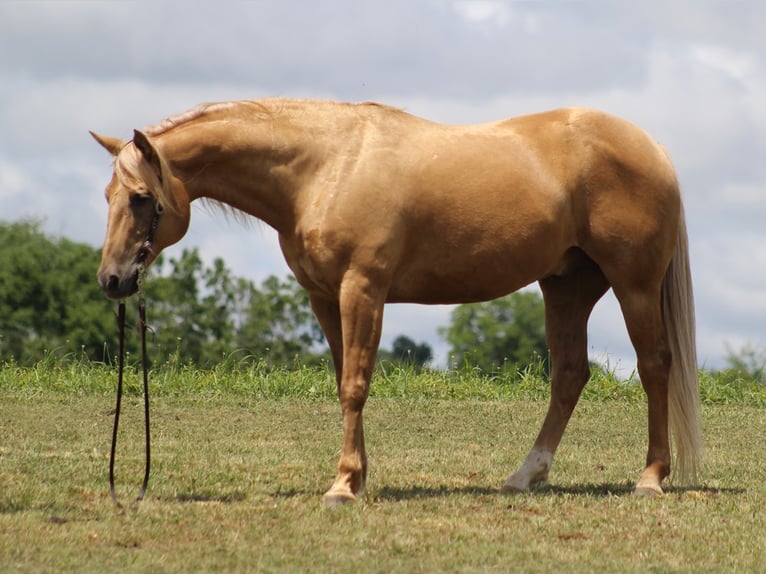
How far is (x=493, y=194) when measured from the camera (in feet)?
23.1

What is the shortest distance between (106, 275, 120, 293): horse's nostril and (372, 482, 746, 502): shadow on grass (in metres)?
1.92

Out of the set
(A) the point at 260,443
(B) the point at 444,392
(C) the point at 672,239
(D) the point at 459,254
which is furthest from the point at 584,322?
(B) the point at 444,392

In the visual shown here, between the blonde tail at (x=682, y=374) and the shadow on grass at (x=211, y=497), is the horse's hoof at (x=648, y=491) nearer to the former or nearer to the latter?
the blonde tail at (x=682, y=374)

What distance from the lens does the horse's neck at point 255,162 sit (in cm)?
674

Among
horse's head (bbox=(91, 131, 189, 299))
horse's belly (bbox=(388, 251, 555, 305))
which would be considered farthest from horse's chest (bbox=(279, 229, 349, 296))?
horse's head (bbox=(91, 131, 189, 299))

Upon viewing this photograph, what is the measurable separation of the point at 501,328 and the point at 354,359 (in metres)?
73.9

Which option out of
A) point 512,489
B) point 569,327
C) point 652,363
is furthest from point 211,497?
point 652,363

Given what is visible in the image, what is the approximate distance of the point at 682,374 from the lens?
7.68 meters

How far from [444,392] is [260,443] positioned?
4.11 m

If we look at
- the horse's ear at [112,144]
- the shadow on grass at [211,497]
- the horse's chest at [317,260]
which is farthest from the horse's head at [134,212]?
the shadow on grass at [211,497]

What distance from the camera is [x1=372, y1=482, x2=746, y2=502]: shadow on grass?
23.1 feet

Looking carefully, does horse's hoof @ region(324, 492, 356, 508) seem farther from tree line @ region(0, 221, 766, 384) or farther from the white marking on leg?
tree line @ region(0, 221, 766, 384)

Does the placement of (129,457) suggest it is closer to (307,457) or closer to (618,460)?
(307,457)

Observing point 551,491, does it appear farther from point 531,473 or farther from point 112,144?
point 112,144
